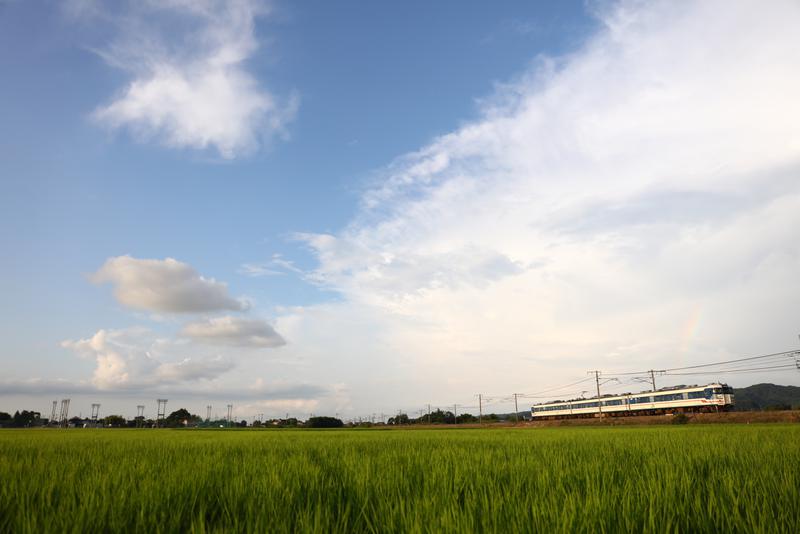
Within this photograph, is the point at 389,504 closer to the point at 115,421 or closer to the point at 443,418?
the point at 443,418

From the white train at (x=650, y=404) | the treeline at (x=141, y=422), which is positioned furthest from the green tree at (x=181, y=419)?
the white train at (x=650, y=404)

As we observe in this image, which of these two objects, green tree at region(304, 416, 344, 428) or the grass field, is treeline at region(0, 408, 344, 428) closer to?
green tree at region(304, 416, 344, 428)

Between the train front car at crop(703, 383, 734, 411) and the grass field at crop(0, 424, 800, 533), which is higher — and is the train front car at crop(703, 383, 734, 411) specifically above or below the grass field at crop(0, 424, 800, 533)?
below

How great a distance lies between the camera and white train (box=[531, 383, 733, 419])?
1738 inches

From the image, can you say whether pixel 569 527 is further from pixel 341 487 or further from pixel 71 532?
pixel 71 532

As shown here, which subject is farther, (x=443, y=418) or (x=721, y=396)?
(x=443, y=418)

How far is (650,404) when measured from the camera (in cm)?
5131

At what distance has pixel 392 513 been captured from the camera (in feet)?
8.20

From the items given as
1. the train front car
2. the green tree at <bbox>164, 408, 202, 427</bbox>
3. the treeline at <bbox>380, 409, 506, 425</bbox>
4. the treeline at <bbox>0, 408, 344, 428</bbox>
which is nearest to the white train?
the train front car

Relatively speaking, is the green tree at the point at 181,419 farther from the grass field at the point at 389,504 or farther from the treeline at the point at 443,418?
the grass field at the point at 389,504

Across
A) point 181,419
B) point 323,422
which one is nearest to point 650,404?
point 323,422

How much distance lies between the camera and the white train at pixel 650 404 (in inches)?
1738

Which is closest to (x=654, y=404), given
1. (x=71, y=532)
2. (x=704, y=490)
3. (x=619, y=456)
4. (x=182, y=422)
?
(x=619, y=456)

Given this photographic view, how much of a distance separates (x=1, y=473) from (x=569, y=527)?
5.18 m
